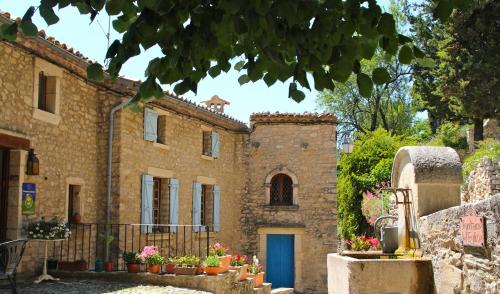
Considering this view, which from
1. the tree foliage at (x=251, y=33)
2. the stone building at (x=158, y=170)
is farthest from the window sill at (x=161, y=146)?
the tree foliage at (x=251, y=33)

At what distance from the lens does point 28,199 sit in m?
9.60

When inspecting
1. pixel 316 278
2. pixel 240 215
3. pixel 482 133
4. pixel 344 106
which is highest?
pixel 344 106

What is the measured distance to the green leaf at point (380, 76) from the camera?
3580 millimetres

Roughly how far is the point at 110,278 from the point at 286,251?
820 centimetres

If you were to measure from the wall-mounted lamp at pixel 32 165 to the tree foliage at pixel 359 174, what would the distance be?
11.3 meters

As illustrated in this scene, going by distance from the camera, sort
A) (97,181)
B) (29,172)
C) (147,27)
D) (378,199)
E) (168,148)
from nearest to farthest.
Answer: (147,27)
(29,172)
(97,181)
(168,148)
(378,199)

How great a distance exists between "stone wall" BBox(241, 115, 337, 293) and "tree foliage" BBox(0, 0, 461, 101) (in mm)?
14155

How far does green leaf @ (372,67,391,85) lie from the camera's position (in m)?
3.58

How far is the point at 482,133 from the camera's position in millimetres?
21641

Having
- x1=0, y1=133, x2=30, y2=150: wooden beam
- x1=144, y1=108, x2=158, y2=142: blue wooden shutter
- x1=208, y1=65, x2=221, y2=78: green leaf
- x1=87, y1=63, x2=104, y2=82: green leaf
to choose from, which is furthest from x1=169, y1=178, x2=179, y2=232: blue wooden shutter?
x1=87, y1=63, x2=104, y2=82: green leaf

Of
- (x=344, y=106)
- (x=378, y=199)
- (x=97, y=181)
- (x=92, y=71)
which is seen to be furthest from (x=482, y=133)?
(x=92, y=71)

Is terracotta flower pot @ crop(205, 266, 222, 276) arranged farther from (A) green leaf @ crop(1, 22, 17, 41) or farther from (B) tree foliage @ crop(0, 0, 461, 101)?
(A) green leaf @ crop(1, 22, 17, 41)

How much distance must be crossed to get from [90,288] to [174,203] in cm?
515

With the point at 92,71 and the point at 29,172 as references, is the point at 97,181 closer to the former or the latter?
the point at 29,172
